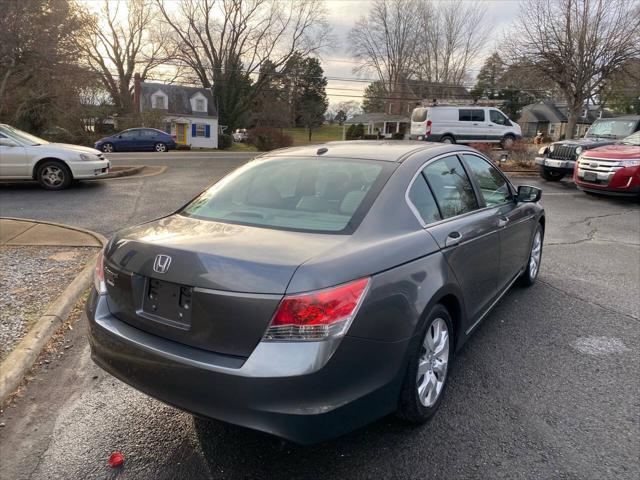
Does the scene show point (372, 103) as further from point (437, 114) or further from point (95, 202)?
point (95, 202)

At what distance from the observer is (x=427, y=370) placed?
108 inches

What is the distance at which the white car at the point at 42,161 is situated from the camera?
392 inches

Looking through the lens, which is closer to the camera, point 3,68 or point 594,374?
point 594,374

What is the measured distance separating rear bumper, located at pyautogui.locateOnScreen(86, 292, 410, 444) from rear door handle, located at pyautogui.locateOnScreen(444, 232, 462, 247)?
0.81 m

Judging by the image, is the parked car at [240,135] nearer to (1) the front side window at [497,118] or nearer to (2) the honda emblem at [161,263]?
(1) the front side window at [497,118]

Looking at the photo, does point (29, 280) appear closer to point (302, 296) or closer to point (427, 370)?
point (302, 296)

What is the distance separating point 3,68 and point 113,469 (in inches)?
444

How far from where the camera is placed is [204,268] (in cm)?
218

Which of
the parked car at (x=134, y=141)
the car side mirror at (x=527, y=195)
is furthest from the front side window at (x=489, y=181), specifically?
the parked car at (x=134, y=141)

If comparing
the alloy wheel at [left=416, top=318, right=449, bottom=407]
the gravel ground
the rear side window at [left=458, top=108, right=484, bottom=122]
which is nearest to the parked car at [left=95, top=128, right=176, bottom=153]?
the rear side window at [left=458, top=108, right=484, bottom=122]

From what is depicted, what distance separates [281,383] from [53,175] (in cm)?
1024

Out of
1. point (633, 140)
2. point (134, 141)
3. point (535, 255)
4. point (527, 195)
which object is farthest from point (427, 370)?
point (134, 141)

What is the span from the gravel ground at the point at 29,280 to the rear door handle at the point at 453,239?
3.09 meters

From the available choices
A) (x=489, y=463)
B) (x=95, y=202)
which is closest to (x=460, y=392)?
(x=489, y=463)
